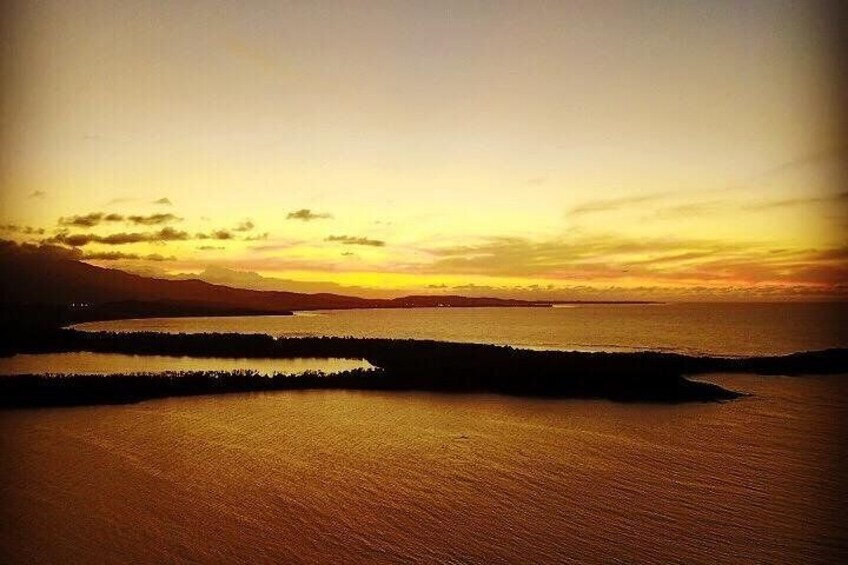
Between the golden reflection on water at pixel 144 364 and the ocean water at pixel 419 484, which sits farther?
the golden reflection on water at pixel 144 364

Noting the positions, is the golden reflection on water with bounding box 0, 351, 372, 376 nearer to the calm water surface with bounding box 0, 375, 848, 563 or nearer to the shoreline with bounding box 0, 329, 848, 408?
Result: the shoreline with bounding box 0, 329, 848, 408

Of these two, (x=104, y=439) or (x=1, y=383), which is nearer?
(x=104, y=439)

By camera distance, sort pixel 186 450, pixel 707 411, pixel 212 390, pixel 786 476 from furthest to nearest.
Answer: pixel 212 390 < pixel 707 411 < pixel 186 450 < pixel 786 476

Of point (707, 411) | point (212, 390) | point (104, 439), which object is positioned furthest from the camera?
point (212, 390)

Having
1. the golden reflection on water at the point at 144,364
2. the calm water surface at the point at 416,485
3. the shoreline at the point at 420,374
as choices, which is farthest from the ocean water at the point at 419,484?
the golden reflection on water at the point at 144,364

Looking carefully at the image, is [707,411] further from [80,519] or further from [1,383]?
[1,383]

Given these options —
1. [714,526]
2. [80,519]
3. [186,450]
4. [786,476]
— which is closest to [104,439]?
[186,450]

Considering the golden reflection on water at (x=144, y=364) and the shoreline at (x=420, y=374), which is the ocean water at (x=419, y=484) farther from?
the golden reflection on water at (x=144, y=364)

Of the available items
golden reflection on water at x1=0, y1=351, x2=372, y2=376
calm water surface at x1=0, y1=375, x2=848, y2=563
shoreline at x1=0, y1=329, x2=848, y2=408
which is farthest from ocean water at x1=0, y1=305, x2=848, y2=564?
golden reflection on water at x1=0, y1=351, x2=372, y2=376

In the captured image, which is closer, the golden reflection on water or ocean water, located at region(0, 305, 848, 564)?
ocean water, located at region(0, 305, 848, 564)
